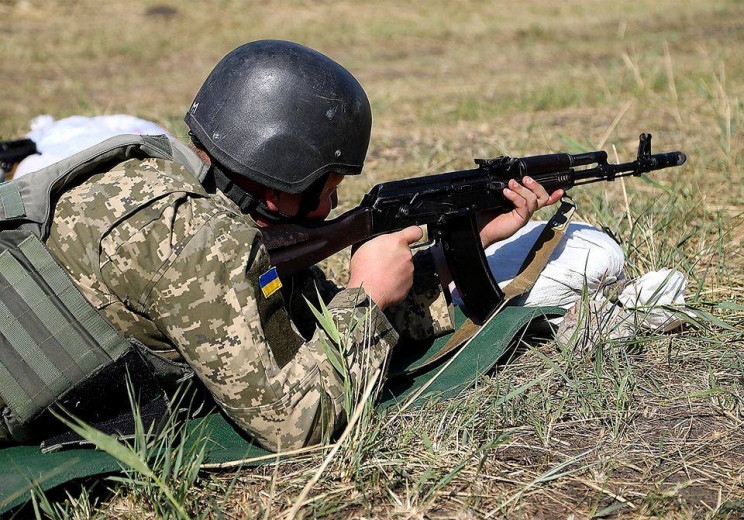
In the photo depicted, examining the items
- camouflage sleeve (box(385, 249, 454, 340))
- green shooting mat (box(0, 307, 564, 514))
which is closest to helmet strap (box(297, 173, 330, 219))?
green shooting mat (box(0, 307, 564, 514))

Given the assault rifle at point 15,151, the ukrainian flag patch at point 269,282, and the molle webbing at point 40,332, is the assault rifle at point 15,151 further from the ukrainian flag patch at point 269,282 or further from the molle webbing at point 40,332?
the ukrainian flag patch at point 269,282

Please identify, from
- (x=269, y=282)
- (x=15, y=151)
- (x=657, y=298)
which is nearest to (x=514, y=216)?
(x=657, y=298)

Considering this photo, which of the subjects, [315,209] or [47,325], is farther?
[315,209]

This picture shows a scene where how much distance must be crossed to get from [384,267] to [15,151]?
295 centimetres

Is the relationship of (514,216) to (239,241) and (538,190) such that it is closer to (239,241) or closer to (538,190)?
(538,190)

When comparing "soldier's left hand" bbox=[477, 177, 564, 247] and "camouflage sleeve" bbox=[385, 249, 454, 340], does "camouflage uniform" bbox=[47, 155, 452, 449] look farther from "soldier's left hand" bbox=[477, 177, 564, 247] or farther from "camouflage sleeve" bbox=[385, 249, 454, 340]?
"soldier's left hand" bbox=[477, 177, 564, 247]

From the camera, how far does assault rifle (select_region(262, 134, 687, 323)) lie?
2.88 metres

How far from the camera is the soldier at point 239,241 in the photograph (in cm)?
230

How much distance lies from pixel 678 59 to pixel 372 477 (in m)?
10.1

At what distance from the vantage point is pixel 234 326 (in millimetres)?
2318

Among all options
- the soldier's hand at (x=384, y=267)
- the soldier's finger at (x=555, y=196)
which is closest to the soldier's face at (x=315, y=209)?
the soldier's hand at (x=384, y=267)

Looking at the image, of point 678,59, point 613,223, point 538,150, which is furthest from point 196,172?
point 678,59

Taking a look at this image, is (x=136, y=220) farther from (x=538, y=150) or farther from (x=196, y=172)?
(x=538, y=150)

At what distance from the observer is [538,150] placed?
20.8ft
